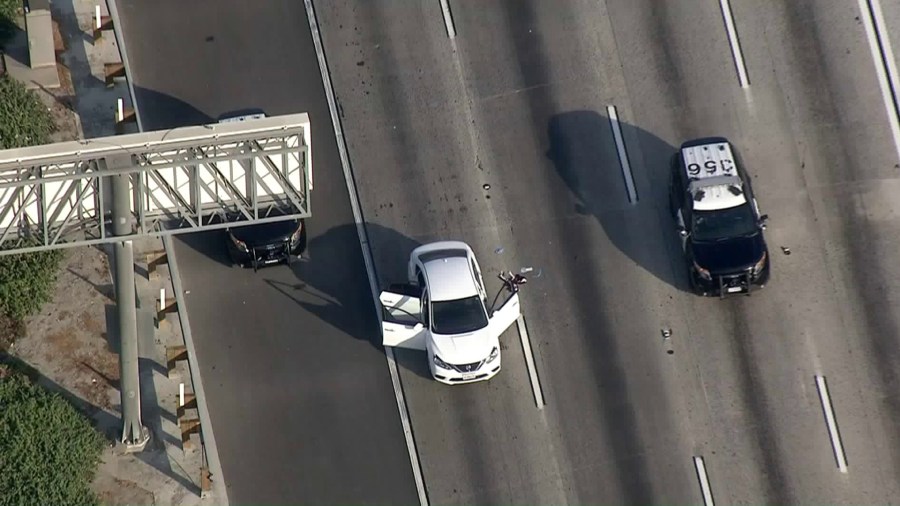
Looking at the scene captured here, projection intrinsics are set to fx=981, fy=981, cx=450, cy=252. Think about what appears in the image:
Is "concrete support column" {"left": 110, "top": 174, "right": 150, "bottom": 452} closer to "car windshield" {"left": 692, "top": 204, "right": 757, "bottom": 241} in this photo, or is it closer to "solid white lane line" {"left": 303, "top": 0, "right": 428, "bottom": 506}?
"solid white lane line" {"left": 303, "top": 0, "right": 428, "bottom": 506}

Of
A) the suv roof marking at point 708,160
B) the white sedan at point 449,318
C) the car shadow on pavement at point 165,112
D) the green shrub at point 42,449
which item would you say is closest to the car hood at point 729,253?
the suv roof marking at point 708,160

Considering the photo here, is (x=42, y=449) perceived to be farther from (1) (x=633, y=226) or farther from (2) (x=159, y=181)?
(1) (x=633, y=226)

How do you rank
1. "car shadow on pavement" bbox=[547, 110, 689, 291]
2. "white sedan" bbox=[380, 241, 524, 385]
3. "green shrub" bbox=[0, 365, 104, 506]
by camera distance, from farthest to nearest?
1. "car shadow on pavement" bbox=[547, 110, 689, 291]
2. "white sedan" bbox=[380, 241, 524, 385]
3. "green shrub" bbox=[0, 365, 104, 506]

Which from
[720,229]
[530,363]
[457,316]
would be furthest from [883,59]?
[457,316]

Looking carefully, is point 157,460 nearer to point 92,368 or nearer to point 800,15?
point 92,368

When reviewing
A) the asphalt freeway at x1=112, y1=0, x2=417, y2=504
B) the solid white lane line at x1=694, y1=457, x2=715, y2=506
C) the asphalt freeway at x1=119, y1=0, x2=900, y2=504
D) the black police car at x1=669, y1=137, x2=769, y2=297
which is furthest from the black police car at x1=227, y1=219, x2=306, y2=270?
the solid white lane line at x1=694, y1=457, x2=715, y2=506

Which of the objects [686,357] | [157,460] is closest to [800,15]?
[686,357]
